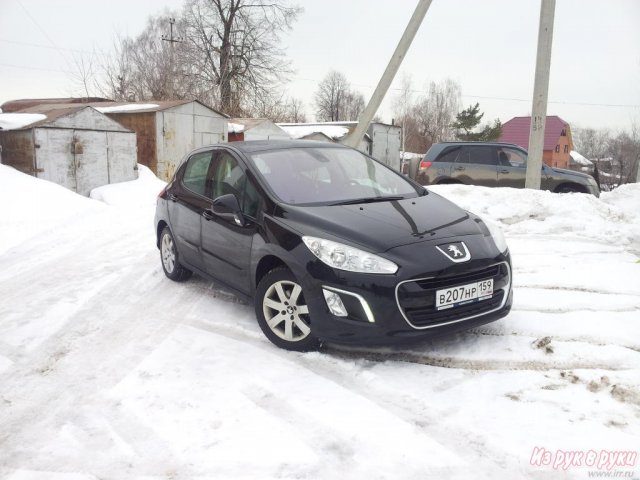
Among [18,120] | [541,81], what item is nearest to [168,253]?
[541,81]

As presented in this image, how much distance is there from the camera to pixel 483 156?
38.4ft

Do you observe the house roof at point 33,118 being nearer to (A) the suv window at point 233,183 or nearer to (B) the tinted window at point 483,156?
(A) the suv window at point 233,183

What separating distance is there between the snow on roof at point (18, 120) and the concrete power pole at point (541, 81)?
11.2m

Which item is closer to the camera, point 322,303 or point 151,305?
point 322,303

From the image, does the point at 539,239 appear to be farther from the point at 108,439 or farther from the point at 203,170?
the point at 108,439

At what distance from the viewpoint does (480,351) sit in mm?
3621

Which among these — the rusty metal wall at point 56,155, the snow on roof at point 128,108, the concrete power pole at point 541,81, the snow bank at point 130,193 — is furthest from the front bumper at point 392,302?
the snow on roof at point 128,108

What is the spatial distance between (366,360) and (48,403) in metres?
1.97

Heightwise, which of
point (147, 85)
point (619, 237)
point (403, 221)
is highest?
point (147, 85)

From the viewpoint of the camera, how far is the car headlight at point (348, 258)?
3.28m

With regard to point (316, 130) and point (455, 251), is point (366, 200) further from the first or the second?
point (316, 130)

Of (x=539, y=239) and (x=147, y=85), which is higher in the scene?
(x=147, y=85)

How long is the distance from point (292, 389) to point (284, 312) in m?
0.68

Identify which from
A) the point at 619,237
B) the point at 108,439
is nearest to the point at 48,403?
the point at 108,439
